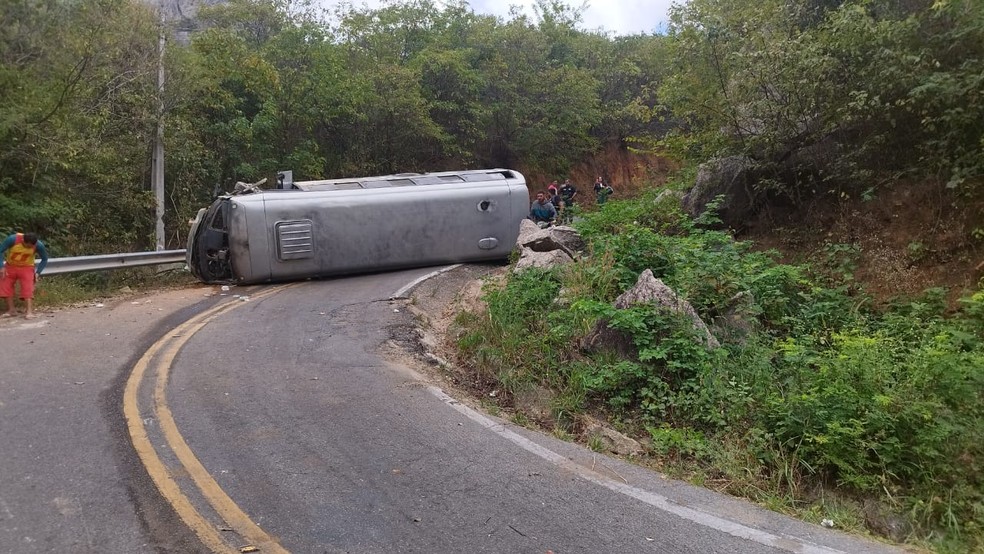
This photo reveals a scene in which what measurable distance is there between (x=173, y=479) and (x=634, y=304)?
4.43 m

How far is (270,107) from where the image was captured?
22.1m

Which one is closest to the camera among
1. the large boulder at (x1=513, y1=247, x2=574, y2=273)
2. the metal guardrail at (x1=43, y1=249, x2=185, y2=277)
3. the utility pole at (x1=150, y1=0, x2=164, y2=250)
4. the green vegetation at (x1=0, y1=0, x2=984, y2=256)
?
the green vegetation at (x1=0, y1=0, x2=984, y2=256)

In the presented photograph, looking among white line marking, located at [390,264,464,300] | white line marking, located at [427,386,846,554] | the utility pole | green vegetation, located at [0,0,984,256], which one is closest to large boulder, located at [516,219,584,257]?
white line marking, located at [390,264,464,300]

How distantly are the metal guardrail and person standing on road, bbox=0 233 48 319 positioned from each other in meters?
0.96

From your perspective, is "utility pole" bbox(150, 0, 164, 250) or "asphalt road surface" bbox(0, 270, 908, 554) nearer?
"asphalt road surface" bbox(0, 270, 908, 554)

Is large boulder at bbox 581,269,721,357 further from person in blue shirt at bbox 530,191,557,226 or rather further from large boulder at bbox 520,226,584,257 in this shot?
person in blue shirt at bbox 530,191,557,226

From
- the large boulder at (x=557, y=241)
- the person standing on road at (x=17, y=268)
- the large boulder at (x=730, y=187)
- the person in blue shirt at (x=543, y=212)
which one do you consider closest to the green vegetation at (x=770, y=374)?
the large boulder at (x=557, y=241)

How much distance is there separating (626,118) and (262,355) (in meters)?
31.7

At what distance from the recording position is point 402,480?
4.49 metres

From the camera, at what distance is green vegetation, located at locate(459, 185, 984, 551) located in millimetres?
4605

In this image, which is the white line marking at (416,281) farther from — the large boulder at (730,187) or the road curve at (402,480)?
the large boulder at (730,187)

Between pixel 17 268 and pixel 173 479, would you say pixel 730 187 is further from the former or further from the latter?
pixel 17 268

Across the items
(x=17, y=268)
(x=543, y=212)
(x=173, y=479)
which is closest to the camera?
(x=173, y=479)

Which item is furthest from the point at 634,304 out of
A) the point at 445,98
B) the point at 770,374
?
the point at 445,98
